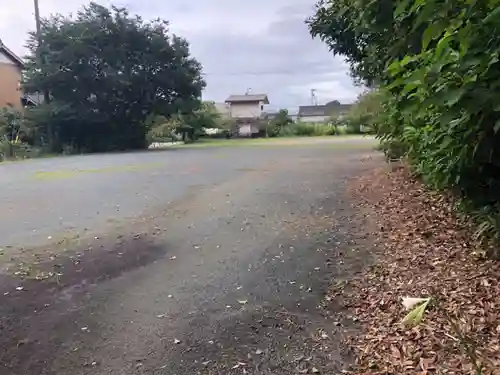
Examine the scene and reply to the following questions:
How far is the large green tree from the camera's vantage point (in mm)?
29094

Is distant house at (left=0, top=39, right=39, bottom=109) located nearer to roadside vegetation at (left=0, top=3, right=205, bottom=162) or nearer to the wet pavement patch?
roadside vegetation at (left=0, top=3, right=205, bottom=162)

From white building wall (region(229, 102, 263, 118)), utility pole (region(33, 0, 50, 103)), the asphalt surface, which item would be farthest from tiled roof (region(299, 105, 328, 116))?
the asphalt surface

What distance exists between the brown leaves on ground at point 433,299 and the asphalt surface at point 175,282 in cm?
25

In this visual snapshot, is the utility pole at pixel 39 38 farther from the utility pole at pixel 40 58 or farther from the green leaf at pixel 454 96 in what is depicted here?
the green leaf at pixel 454 96

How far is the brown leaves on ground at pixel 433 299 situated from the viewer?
313cm

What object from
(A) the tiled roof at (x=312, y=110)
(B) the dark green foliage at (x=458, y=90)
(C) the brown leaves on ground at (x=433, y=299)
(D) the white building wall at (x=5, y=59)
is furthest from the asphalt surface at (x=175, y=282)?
(A) the tiled roof at (x=312, y=110)

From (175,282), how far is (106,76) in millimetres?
26413

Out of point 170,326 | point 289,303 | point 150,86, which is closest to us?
point 170,326

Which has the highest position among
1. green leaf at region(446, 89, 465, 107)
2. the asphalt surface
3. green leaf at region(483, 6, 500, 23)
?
green leaf at region(483, 6, 500, 23)

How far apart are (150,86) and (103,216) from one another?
23237 millimetres

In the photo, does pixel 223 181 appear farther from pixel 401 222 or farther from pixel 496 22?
pixel 496 22

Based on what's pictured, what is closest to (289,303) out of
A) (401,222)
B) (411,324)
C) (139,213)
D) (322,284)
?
(322,284)

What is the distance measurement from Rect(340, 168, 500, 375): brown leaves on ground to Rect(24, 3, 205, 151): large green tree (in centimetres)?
2500

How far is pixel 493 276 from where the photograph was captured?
4.35 meters
